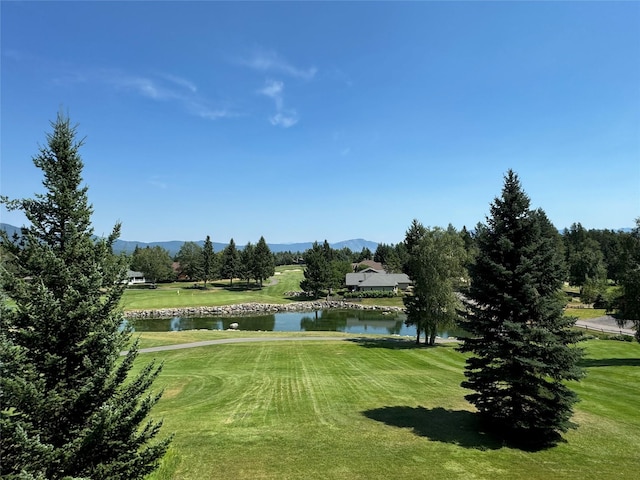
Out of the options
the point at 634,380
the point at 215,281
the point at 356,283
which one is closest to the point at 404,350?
the point at 634,380

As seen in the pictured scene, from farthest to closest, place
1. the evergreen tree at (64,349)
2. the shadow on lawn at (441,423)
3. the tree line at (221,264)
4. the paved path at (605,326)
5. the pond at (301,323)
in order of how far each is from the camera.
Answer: the tree line at (221,264), the pond at (301,323), the paved path at (605,326), the shadow on lawn at (441,423), the evergreen tree at (64,349)

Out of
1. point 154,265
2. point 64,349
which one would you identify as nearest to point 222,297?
point 154,265

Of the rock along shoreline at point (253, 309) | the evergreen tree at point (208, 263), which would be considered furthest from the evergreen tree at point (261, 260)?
the rock along shoreline at point (253, 309)

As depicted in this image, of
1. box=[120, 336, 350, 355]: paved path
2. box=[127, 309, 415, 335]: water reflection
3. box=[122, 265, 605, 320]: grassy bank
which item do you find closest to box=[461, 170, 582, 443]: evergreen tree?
box=[120, 336, 350, 355]: paved path

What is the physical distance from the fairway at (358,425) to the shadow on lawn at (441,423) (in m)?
0.04

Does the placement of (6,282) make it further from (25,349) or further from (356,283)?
(356,283)

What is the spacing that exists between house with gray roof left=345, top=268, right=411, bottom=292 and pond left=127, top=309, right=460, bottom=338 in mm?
21633

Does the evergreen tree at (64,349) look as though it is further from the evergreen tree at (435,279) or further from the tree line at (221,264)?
the tree line at (221,264)

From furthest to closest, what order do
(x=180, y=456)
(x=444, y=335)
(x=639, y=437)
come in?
(x=444, y=335) < (x=639, y=437) < (x=180, y=456)

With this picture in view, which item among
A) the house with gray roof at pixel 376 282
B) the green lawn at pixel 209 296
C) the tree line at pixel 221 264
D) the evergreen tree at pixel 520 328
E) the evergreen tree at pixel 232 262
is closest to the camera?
the evergreen tree at pixel 520 328

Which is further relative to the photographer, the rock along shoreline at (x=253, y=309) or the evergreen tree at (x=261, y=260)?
the evergreen tree at (x=261, y=260)

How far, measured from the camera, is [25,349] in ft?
23.2

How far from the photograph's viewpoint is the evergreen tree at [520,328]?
13.4 m

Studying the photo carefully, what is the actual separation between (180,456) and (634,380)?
2530 centimetres
